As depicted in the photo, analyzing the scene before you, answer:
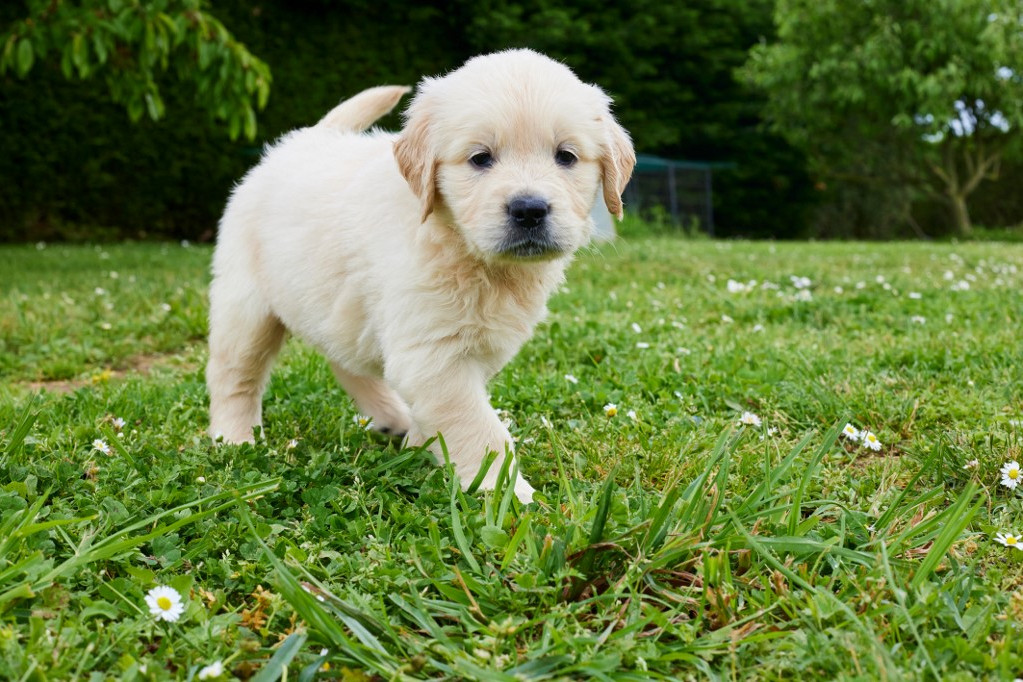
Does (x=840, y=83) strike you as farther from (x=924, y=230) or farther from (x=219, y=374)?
(x=219, y=374)

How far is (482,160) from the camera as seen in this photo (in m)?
2.50

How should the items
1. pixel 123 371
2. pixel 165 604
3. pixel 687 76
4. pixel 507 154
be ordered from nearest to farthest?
pixel 165 604 → pixel 507 154 → pixel 123 371 → pixel 687 76

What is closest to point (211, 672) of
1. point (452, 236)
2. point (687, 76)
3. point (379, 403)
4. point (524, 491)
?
point (524, 491)

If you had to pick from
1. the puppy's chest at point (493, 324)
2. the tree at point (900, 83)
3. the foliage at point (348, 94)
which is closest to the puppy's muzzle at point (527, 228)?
the puppy's chest at point (493, 324)

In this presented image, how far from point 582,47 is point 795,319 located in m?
Answer: 14.0

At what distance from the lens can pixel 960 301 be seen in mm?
5176

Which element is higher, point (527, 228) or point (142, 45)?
point (527, 228)

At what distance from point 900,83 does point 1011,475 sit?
53.7 ft

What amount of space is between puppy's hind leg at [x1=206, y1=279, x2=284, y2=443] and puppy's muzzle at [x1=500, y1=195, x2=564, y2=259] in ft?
3.71

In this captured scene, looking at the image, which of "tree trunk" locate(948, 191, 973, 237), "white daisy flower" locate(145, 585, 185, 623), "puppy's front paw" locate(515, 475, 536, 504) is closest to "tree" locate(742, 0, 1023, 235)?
"tree trunk" locate(948, 191, 973, 237)

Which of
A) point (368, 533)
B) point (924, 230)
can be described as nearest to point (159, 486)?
point (368, 533)

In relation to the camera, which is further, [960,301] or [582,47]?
[582,47]

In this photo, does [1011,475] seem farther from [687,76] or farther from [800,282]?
[687,76]

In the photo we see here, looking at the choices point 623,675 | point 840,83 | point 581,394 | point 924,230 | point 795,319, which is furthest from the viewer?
point 924,230
